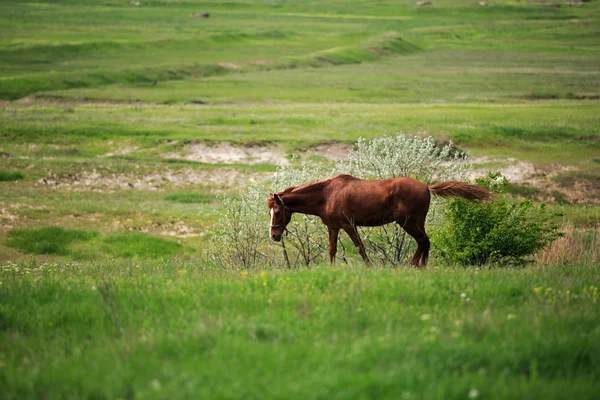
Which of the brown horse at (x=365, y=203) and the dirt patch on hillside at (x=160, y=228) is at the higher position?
the brown horse at (x=365, y=203)

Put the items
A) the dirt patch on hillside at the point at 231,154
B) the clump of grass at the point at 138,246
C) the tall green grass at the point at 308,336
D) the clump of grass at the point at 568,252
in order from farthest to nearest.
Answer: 1. the dirt patch on hillside at the point at 231,154
2. the clump of grass at the point at 138,246
3. the clump of grass at the point at 568,252
4. the tall green grass at the point at 308,336

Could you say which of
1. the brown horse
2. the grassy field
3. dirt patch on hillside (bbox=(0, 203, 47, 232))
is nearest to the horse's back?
the brown horse

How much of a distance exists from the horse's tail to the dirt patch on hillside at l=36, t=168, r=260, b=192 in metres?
21.4

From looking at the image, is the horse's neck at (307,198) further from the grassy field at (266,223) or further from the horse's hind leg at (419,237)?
the grassy field at (266,223)

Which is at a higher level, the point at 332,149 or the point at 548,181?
the point at 332,149

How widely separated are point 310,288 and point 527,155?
33.1m

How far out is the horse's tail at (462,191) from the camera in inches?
601

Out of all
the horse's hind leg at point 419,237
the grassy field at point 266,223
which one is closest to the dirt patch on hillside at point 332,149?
the grassy field at point 266,223

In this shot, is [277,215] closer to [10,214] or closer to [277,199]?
[277,199]

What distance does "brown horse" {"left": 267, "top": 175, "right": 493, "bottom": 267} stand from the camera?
15273 mm

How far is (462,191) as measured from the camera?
50.5 ft

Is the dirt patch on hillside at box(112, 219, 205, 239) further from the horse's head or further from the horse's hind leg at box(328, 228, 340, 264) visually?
the horse's hind leg at box(328, 228, 340, 264)

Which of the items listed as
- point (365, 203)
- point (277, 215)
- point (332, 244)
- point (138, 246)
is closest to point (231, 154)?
point (138, 246)

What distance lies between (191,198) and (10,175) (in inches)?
412
